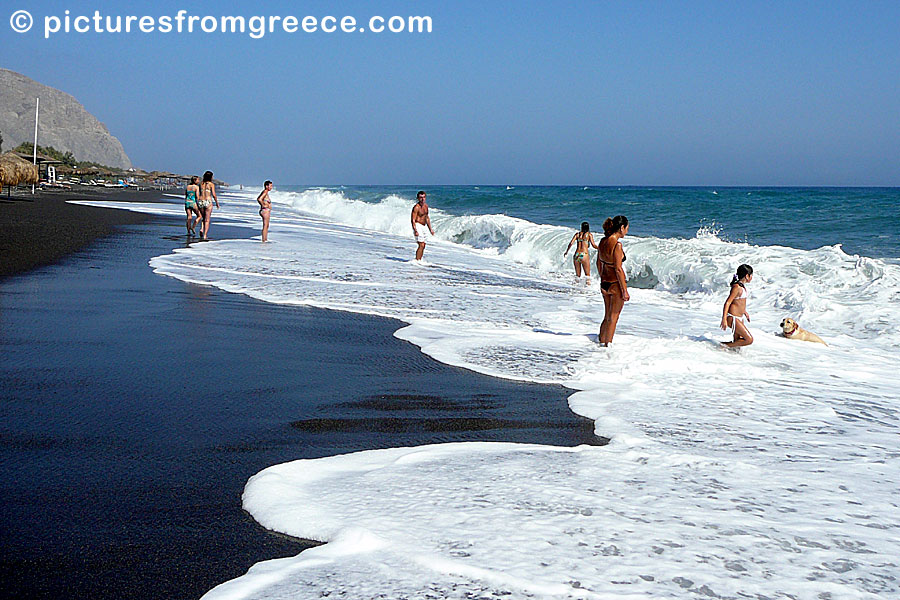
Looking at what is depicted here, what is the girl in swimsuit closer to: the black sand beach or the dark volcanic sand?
the black sand beach

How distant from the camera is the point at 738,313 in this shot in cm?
953

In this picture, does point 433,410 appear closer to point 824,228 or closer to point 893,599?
point 893,599

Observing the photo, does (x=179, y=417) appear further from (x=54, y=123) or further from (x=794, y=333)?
(x=54, y=123)

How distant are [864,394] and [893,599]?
15.4ft

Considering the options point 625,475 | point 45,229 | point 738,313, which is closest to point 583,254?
point 738,313

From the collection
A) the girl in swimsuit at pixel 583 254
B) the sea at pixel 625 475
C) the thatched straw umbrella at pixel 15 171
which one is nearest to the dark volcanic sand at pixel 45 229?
the thatched straw umbrella at pixel 15 171

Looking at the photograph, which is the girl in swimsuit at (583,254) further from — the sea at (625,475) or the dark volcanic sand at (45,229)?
the dark volcanic sand at (45,229)

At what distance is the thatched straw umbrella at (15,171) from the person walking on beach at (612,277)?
90.2 feet

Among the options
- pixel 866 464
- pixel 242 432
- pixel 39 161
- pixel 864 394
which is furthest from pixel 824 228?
pixel 39 161

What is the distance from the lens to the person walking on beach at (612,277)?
29.7 ft

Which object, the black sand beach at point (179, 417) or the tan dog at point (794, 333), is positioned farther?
the tan dog at point (794, 333)

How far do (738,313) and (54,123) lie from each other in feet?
460

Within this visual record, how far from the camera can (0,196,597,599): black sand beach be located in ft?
11.6

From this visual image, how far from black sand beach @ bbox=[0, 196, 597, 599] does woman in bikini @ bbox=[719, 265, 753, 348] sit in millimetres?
3304
